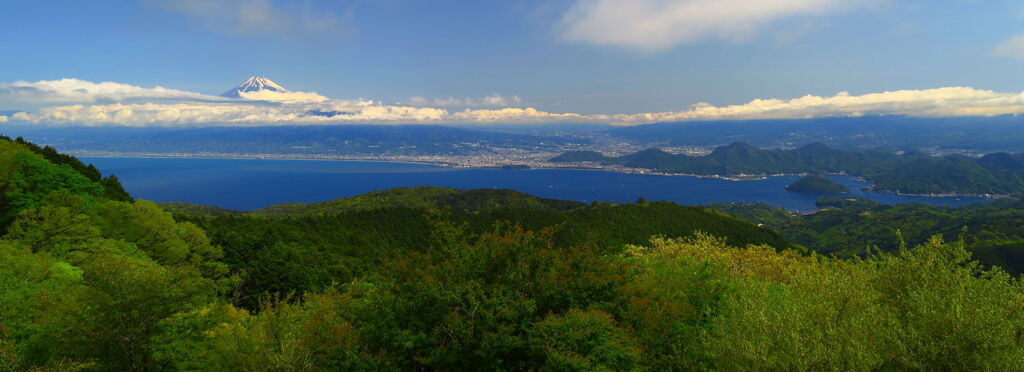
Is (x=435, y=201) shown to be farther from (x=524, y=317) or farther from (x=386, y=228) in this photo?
(x=524, y=317)

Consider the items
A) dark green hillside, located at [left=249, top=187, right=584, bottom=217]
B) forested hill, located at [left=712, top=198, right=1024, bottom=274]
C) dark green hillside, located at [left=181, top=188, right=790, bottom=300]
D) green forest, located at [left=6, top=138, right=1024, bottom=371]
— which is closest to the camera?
green forest, located at [left=6, top=138, right=1024, bottom=371]

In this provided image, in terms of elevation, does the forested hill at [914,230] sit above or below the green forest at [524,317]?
below

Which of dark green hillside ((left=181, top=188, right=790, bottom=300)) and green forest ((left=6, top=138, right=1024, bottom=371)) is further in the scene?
dark green hillside ((left=181, top=188, right=790, bottom=300))

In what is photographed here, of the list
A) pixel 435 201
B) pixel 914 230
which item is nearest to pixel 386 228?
pixel 435 201

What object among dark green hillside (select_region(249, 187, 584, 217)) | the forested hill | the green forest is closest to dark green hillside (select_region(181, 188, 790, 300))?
dark green hillside (select_region(249, 187, 584, 217))

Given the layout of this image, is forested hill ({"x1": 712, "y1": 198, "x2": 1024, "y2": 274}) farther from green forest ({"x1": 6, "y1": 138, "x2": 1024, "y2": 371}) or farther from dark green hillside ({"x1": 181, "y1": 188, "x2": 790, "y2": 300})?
green forest ({"x1": 6, "y1": 138, "x2": 1024, "y2": 371})

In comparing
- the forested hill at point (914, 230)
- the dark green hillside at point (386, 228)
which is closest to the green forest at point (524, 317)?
the dark green hillside at point (386, 228)

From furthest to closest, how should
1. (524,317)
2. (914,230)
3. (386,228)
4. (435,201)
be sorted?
(435,201), (914,230), (386,228), (524,317)

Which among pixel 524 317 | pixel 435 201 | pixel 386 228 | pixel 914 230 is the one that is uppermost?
pixel 524 317

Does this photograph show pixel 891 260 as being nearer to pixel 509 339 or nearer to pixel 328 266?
pixel 509 339

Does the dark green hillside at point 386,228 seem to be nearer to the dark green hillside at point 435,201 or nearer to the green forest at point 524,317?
the dark green hillside at point 435,201

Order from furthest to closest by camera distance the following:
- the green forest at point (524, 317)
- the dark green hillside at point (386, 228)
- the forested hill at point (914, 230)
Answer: the forested hill at point (914, 230) < the dark green hillside at point (386, 228) < the green forest at point (524, 317)
